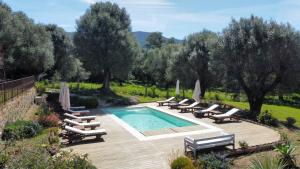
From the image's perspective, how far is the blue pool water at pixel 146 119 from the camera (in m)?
20.9

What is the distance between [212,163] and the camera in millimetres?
10492

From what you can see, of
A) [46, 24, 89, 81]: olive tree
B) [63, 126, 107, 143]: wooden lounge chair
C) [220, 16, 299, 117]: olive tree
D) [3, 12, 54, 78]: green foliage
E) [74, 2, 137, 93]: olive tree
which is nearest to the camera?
[63, 126, 107, 143]: wooden lounge chair

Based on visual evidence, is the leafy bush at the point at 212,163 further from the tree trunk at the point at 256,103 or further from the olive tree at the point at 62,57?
the olive tree at the point at 62,57

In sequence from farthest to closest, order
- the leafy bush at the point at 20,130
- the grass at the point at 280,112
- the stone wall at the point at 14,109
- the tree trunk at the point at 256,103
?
1. the grass at the point at 280,112
2. the tree trunk at the point at 256,103
3. the stone wall at the point at 14,109
4. the leafy bush at the point at 20,130

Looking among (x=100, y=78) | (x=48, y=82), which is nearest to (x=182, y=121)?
(x=48, y=82)

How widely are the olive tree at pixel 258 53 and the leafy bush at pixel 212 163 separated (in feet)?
38.7

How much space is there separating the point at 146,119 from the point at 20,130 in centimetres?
1149

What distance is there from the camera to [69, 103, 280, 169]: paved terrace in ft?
38.2

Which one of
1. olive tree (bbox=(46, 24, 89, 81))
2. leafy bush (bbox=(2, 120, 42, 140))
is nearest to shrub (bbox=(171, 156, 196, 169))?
leafy bush (bbox=(2, 120, 42, 140))

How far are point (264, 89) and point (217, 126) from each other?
7.53 m

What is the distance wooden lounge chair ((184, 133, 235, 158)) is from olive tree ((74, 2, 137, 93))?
21.9 metres

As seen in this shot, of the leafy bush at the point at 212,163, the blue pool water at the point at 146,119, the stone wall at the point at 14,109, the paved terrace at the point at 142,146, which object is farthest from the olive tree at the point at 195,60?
the leafy bush at the point at 212,163

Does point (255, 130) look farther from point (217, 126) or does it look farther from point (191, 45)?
point (191, 45)

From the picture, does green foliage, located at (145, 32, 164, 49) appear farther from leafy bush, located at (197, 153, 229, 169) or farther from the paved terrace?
leafy bush, located at (197, 153, 229, 169)
